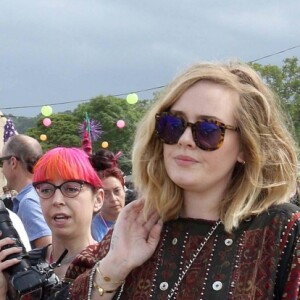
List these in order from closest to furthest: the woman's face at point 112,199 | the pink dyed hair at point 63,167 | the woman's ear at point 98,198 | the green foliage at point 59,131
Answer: the pink dyed hair at point 63,167 < the woman's ear at point 98,198 < the woman's face at point 112,199 < the green foliage at point 59,131

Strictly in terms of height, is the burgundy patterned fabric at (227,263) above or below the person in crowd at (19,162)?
below

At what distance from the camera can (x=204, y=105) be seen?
1.82 m

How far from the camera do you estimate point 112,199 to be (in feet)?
14.9

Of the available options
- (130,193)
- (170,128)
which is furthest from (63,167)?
(130,193)

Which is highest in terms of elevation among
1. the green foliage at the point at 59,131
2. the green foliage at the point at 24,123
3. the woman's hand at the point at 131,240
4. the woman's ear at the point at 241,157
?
the green foliage at the point at 24,123

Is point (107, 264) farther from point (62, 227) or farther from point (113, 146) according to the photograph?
point (113, 146)

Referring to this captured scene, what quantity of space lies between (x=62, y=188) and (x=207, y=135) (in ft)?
3.85

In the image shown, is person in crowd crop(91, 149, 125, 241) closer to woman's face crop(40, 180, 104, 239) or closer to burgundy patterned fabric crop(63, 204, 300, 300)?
woman's face crop(40, 180, 104, 239)

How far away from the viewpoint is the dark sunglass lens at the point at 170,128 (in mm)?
1830

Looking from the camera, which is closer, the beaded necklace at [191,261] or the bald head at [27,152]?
the beaded necklace at [191,261]

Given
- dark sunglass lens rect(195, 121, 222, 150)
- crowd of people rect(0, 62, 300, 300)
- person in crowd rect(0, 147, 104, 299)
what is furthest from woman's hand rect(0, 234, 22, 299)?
dark sunglass lens rect(195, 121, 222, 150)

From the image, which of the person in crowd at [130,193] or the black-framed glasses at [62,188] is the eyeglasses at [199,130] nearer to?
the person in crowd at [130,193]

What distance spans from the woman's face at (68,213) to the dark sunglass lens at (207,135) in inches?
44.6

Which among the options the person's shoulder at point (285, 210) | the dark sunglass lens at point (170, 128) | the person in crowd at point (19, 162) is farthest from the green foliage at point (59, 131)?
the person's shoulder at point (285, 210)
